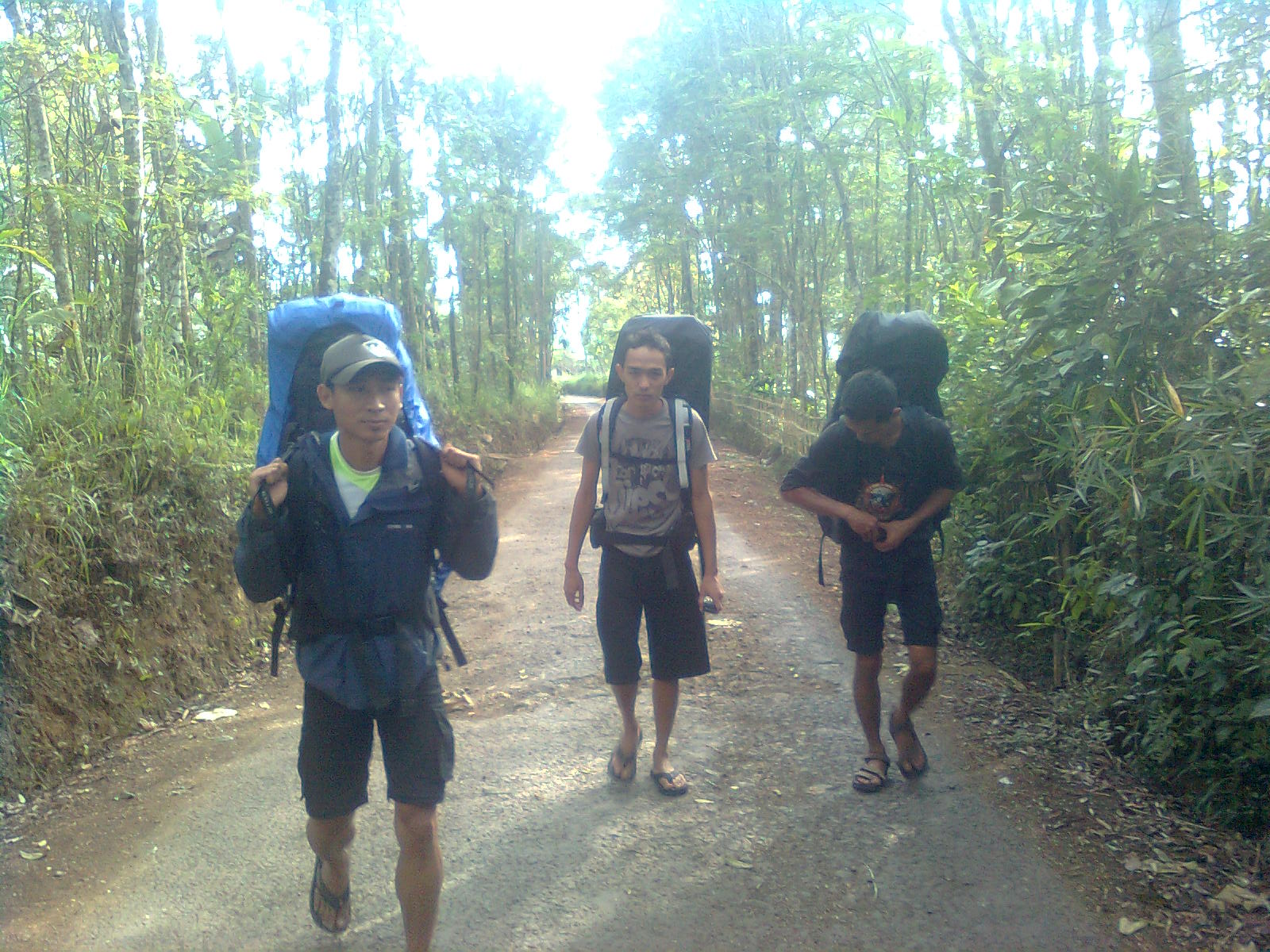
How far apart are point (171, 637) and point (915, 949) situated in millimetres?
4253

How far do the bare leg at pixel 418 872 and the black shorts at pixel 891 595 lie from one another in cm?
203

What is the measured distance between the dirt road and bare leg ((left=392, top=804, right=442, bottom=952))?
1.09 ft

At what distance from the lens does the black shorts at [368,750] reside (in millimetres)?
2514

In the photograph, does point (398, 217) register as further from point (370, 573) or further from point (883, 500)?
point (370, 573)

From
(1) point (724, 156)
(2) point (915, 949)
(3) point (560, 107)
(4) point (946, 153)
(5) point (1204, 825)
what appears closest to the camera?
(2) point (915, 949)

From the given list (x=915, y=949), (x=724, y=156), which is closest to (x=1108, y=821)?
(x=915, y=949)

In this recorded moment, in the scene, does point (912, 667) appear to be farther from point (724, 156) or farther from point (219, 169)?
point (724, 156)

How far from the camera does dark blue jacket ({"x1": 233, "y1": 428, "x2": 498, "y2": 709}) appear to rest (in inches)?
97.0

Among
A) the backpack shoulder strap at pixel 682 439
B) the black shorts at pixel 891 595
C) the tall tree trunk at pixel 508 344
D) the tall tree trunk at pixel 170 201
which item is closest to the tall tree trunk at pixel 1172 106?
the black shorts at pixel 891 595

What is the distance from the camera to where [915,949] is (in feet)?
9.07

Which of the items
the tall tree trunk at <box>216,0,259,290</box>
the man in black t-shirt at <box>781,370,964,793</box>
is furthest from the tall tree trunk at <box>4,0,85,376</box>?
the tall tree trunk at <box>216,0,259,290</box>

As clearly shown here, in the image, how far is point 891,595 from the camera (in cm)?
383

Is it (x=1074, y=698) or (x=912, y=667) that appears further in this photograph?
(x=1074, y=698)

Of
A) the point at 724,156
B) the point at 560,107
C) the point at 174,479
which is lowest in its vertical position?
the point at 174,479
